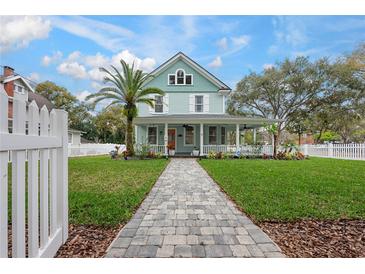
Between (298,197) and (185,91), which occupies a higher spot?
(185,91)

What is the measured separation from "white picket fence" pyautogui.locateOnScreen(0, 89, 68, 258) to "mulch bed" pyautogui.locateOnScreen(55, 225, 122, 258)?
107mm

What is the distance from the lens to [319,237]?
2855 millimetres

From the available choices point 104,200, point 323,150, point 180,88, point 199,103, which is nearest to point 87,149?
point 180,88

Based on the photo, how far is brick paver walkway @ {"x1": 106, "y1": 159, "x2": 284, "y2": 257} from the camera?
2.45 metres

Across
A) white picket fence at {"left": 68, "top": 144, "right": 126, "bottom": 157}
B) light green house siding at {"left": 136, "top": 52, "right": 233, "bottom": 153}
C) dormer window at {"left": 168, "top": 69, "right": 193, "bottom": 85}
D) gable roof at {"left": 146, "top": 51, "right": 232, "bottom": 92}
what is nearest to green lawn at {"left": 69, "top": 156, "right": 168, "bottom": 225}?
white picket fence at {"left": 68, "top": 144, "right": 126, "bottom": 157}

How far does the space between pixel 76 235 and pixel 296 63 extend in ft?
96.4

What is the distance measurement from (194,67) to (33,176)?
58.9 feet

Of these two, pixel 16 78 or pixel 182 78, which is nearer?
pixel 16 78

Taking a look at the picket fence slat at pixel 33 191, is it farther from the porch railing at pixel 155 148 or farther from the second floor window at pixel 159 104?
the second floor window at pixel 159 104

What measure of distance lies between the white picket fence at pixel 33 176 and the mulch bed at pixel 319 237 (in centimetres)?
230

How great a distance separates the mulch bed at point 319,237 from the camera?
248 cm

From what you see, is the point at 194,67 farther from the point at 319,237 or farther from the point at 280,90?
the point at 319,237
